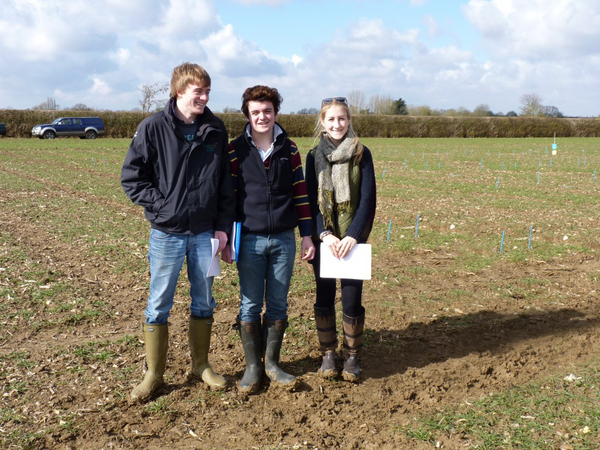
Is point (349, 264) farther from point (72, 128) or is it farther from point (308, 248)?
point (72, 128)

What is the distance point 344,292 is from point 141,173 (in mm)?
1653

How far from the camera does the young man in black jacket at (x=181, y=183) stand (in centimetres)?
350

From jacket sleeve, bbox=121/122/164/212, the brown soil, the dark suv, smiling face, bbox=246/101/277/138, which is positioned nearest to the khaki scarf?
smiling face, bbox=246/101/277/138

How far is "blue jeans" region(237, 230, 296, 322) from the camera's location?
3.76m

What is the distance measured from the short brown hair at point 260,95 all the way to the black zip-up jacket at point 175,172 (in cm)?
23

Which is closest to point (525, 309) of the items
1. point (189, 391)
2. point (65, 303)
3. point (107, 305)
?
point (189, 391)

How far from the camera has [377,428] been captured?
139 inches

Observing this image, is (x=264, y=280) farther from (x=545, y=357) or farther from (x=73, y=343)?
(x=545, y=357)

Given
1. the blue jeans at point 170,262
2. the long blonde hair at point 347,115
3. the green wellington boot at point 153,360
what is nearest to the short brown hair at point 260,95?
the long blonde hair at point 347,115

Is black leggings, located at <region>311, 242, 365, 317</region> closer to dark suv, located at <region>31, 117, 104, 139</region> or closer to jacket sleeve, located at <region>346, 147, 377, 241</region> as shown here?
jacket sleeve, located at <region>346, 147, 377, 241</region>

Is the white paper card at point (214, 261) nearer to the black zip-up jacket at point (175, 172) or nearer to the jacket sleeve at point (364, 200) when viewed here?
→ the black zip-up jacket at point (175, 172)

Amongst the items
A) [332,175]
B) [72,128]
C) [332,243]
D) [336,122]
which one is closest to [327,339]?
[332,243]

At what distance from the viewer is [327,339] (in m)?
4.20

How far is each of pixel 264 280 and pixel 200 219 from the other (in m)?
0.69
